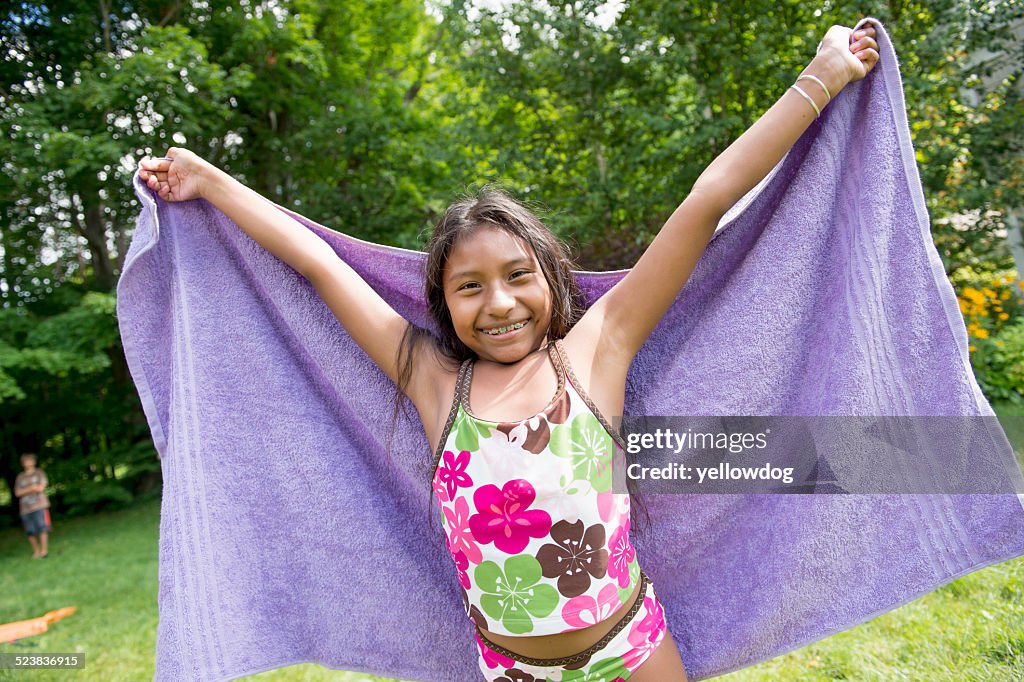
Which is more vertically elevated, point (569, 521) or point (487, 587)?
point (569, 521)

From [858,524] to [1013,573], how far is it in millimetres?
1737

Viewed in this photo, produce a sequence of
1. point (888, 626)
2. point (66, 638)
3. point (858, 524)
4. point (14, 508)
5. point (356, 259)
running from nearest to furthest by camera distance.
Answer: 1. point (858, 524)
2. point (356, 259)
3. point (888, 626)
4. point (66, 638)
5. point (14, 508)

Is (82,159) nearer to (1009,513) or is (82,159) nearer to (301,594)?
(301,594)

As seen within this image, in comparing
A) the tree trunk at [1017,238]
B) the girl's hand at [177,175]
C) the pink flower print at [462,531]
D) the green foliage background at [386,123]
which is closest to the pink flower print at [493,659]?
the pink flower print at [462,531]

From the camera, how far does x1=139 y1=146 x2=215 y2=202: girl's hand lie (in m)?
2.19

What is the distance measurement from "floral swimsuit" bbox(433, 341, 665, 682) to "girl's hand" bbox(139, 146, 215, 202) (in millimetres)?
1115

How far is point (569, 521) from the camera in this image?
169 cm

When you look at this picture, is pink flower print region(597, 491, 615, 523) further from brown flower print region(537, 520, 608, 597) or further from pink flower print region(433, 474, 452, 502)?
pink flower print region(433, 474, 452, 502)

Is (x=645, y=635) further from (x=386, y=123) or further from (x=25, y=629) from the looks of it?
(x=386, y=123)

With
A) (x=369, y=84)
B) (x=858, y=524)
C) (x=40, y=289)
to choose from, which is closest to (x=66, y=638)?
(x=858, y=524)

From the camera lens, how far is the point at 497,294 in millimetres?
1786

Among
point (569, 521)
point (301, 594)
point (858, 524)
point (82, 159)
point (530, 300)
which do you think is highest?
point (82, 159)

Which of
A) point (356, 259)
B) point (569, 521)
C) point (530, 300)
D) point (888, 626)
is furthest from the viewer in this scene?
point (888, 626)
